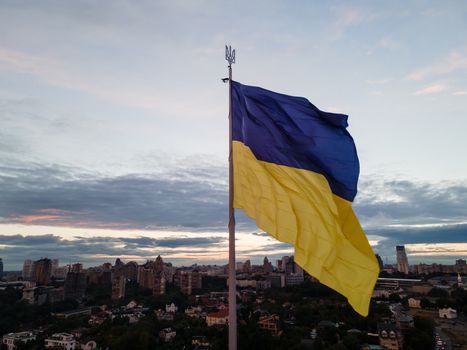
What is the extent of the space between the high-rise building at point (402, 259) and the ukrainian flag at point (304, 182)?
5369 inches

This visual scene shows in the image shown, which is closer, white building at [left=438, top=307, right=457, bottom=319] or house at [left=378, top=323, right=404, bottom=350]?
house at [left=378, top=323, right=404, bottom=350]

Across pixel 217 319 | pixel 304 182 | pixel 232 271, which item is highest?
pixel 304 182

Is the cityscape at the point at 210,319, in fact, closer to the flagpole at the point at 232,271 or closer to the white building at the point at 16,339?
the white building at the point at 16,339

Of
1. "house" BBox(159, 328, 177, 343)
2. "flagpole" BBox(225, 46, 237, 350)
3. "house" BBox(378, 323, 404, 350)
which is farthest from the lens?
"house" BBox(159, 328, 177, 343)

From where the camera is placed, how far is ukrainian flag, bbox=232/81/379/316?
441 cm

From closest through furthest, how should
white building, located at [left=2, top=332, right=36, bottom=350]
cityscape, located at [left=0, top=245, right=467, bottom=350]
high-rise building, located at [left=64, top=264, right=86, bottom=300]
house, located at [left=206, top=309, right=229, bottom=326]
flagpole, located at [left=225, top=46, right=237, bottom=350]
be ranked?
flagpole, located at [left=225, top=46, right=237, bottom=350] → cityscape, located at [left=0, top=245, right=467, bottom=350] → white building, located at [left=2, top=332, right=36, bottom=350] → house, located at [left=206, top=309, right=229, bottom=326] → high-rise building, located at [left=64, top=264, right=86, bottom=300]

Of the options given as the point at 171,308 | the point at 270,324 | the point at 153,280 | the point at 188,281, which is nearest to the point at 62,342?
the point at 270,324

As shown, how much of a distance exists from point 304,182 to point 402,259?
137964 millimetres

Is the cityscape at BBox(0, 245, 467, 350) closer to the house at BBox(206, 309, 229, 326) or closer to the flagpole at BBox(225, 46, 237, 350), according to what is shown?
the house at BBox(206, 309, 229, 326)

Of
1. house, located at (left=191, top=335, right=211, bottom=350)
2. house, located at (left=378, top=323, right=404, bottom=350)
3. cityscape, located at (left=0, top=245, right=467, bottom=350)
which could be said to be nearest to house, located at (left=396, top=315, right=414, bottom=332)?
cityscape, located at (left=0, top=245, right=467, bottom=350)

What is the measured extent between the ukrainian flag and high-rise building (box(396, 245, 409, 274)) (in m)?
136

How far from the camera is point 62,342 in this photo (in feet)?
120

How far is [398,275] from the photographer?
104750mm

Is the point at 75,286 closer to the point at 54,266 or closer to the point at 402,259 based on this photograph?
the point at 54,266
